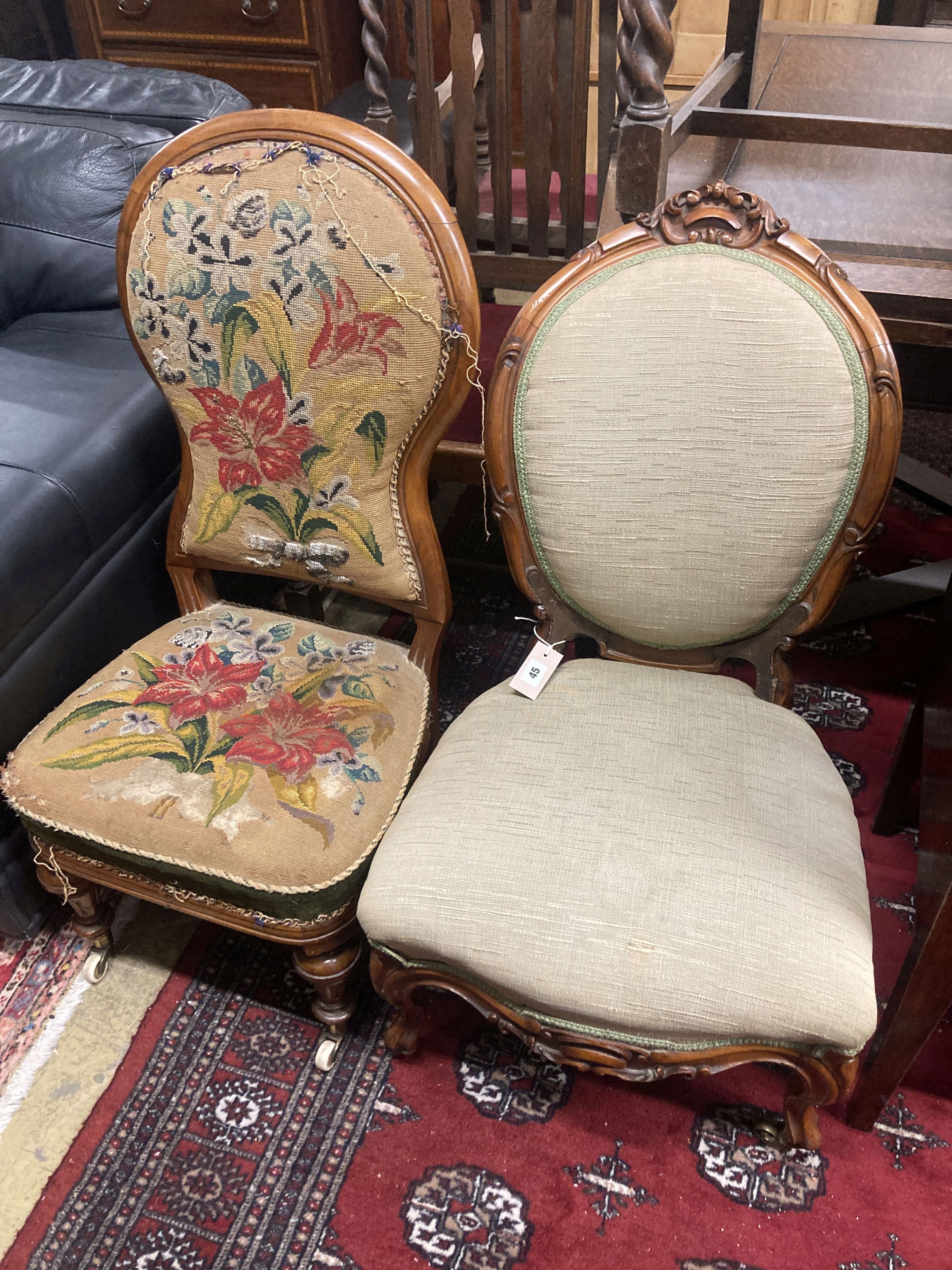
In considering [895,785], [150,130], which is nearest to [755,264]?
[895,785]

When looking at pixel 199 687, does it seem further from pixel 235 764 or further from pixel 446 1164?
pixel 446 1164

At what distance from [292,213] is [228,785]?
67 centimetres

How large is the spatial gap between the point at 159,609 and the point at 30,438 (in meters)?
0.33

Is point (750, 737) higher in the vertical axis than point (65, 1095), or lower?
higher

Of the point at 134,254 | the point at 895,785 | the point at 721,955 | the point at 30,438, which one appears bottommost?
the point at 895,785

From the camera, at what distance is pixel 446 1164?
118 centimetres

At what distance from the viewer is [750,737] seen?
3.69 ft

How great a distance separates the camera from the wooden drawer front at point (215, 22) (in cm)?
271

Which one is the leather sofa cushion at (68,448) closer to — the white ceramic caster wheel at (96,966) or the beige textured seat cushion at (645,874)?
the white ceramic caster wheel at (96,966)

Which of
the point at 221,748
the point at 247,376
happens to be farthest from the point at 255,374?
the point at 221,748

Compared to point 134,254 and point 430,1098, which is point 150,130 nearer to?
point 134,254

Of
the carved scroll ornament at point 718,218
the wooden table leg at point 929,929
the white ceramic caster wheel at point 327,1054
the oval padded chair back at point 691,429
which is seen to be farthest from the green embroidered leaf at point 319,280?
the white ceramic caster wheel at point 327,1054

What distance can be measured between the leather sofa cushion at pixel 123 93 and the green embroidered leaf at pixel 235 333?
78 cm

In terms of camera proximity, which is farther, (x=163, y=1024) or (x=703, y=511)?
(x=163, y=1024)
